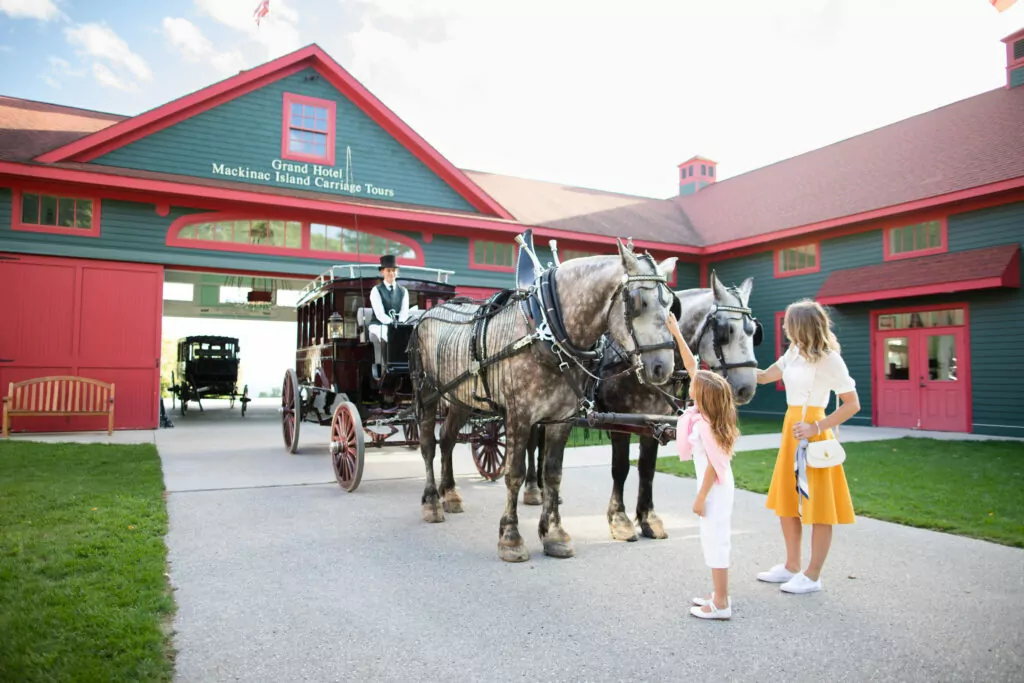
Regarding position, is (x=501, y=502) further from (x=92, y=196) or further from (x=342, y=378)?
(x=92, y=196)

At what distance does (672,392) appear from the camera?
17.1ft

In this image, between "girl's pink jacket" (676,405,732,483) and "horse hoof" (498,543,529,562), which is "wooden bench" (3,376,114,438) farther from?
"girl's pink jacket" (676,405,732,483)

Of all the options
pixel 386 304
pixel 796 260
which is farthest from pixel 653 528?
pixel 796 260

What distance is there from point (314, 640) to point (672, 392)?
3.25 meters

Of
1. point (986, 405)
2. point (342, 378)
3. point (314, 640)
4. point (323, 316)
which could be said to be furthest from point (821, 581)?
point (986, 405)

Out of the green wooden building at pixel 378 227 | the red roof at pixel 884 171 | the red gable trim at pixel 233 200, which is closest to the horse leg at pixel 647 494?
the green wooden building at pixel 378 227

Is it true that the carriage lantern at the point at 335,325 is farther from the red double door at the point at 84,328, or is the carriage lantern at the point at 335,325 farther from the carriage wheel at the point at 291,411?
the red double door at the point at 84,328

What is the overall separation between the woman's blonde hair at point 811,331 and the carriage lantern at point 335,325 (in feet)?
17.1

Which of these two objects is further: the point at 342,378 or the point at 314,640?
the point at 342,378

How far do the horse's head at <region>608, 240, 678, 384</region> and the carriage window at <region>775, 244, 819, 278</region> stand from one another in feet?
47.2

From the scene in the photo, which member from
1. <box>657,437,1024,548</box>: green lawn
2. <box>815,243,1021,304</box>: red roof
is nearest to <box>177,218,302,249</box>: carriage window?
<box>657,437,1024,548</box>: green lawn

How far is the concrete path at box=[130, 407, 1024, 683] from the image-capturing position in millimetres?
2812

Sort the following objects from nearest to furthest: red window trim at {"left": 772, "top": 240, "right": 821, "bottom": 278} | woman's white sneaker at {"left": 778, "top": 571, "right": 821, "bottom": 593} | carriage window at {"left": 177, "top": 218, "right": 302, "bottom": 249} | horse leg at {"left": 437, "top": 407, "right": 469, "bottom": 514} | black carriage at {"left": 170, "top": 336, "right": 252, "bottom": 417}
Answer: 1. woman's white sneaker at {"left": 778, "top": 571, "right": 821, "bottom": 593}
2. horse leg at {"left": 437, "top": 407, "right": 469, "bottom": 514}
3. carriage window at {"left": 177, "top": 218, "right": 302, "bottom": 249}
4. red window trim at {"left": 772, "top": 240, "right": 821, "bottom": 278}
5. black carriage at {"left": 170, "top": 336, "right": 252, "bottom": 417}

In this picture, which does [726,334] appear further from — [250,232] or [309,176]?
[309,176]
